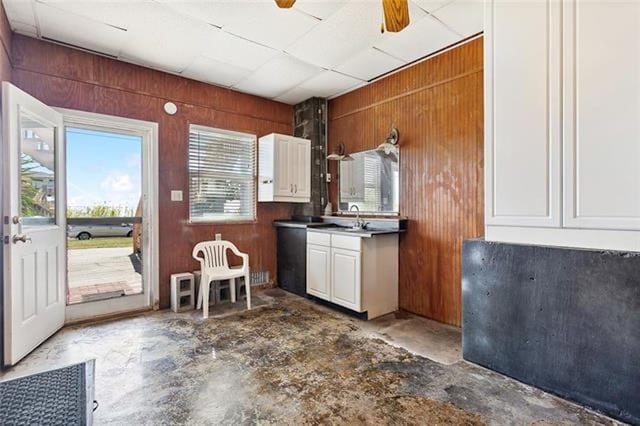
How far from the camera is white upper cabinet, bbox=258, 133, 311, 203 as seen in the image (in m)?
4.32

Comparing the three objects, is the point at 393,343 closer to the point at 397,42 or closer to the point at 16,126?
the point at 397,42

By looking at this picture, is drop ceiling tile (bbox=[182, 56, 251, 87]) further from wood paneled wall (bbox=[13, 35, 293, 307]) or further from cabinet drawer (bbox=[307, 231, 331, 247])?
cabinet drawer (bbox=[307, 231, 331, 247])

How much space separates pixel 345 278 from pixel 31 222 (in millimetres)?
2930

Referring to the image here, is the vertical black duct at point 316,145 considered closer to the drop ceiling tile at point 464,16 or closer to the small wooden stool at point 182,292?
the small wooden stool at point 182,292

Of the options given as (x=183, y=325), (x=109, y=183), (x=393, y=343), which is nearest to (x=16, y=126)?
Answer: (x=109, y=183)

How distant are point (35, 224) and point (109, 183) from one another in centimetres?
85

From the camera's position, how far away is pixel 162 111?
12.6 ft

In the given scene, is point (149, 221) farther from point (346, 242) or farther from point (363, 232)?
point (363, 232)

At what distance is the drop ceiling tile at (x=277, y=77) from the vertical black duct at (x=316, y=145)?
51 cm

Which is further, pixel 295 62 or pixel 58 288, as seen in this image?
pixel 295 62

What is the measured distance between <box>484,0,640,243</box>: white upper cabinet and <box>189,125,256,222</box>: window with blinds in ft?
10.5

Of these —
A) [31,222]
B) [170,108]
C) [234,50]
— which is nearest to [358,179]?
[234,50]

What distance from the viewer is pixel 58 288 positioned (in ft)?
10.2

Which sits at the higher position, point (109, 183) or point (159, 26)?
point (159, 26)
